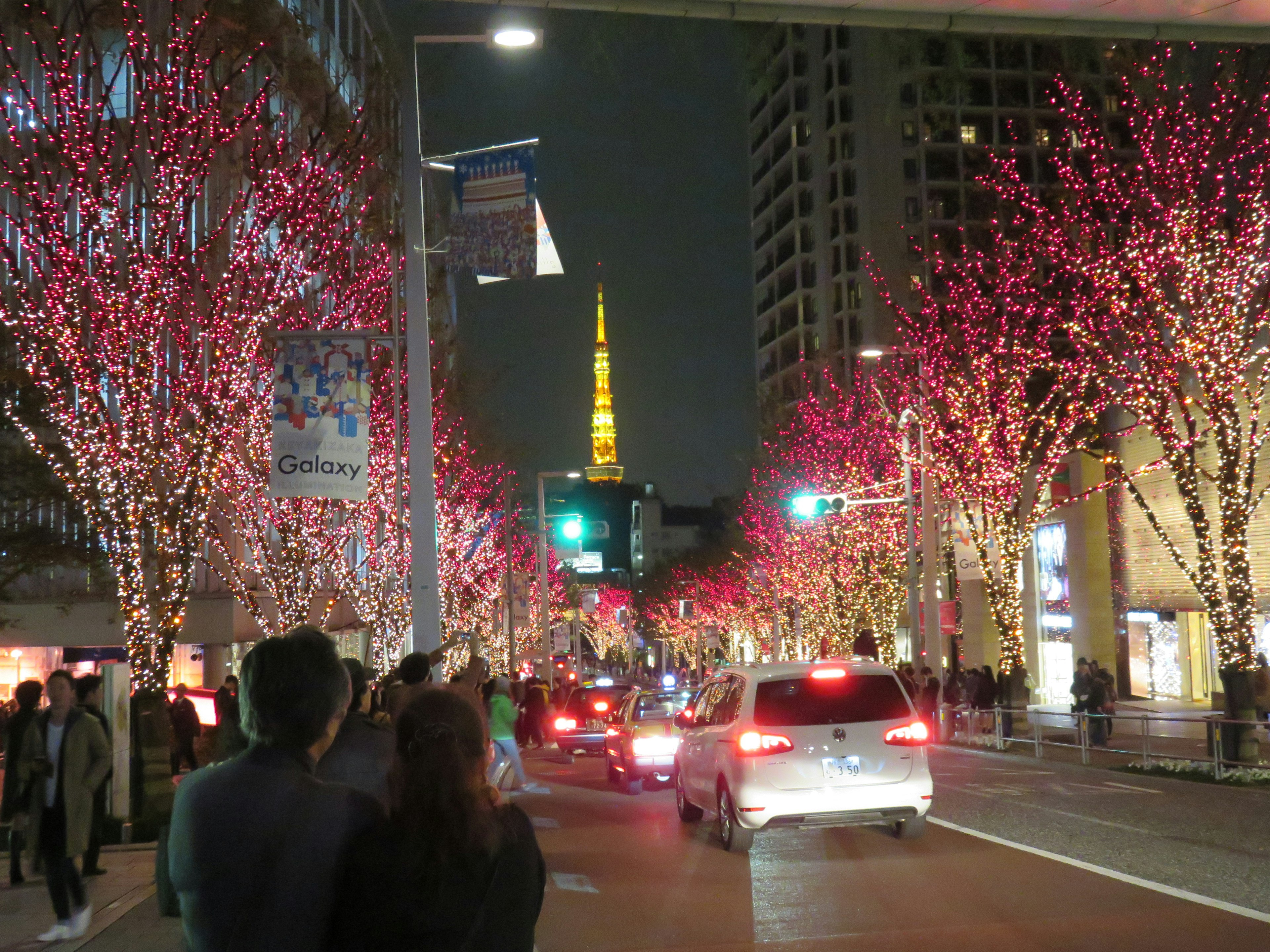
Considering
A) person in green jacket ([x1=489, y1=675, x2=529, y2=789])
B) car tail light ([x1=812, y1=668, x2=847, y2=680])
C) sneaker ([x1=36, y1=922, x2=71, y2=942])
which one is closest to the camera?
sneaker ([x1=36, y1=922, x2=71, y2=942])

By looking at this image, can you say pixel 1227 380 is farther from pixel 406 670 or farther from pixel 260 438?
pixel 260 438

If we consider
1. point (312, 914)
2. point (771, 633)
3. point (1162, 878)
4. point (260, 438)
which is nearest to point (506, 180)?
point (1162, 878)

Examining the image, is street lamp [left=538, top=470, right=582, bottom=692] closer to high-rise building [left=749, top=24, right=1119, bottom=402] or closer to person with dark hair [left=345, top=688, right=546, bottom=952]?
high-rise building [left=749, top=24, right=1119, bottom=402]

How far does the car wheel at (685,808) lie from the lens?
14328 millimetres

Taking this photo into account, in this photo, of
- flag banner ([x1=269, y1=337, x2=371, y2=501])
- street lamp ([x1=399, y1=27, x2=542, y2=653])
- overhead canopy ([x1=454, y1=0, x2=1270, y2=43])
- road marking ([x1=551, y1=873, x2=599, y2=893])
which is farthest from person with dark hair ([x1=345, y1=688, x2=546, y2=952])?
flag banner ([x1=269, y1=337, x2=371, y2=501])

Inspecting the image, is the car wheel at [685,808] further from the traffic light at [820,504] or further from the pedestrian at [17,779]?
the traffic light at [820,504]

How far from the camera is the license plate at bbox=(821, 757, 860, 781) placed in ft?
37.8

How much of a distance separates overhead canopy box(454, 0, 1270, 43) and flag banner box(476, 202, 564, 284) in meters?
6.53

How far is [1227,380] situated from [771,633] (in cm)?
4932

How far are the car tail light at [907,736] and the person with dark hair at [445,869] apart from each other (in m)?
8.75

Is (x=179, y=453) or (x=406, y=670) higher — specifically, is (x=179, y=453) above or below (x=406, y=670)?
above

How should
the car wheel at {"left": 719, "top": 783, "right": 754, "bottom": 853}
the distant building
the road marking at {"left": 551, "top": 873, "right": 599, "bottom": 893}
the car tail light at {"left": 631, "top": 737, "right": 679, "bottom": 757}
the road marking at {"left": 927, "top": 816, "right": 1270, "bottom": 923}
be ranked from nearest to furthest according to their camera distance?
1. the road marking at {"left": 927, "top": 816, "right": 1270, "bottom": 923}
2. the road marking at {"left": 551, "top": 873, "right": 599, "bottom": 893}
3. the car wheel at {"left": 719, "top": 783, "right": 754, "bottom": 853}
4. the car tail light at {"left": 631, "top": 737, "right": 679, "bottom": 757}
5. the distant building

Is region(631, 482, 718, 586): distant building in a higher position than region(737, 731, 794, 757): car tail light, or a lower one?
higher

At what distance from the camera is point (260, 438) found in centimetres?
2636
